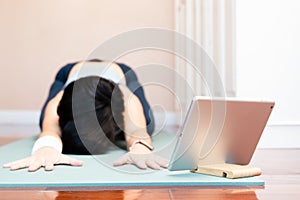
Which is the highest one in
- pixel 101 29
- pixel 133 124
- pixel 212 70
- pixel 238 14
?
pixel 101 29

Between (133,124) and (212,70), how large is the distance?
2.35 feet

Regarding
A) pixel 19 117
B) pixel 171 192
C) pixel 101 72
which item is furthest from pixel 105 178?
pixel 19 117

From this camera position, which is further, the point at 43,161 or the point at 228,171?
the point at 43,161

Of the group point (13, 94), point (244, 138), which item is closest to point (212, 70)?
point (244, 138)

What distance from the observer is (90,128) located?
4.44 ft

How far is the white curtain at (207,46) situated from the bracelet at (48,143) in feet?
2.01

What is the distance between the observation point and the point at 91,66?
6.48 ft

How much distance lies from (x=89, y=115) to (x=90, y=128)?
49 millimetres

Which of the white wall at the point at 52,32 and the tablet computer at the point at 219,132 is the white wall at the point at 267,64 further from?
the white wall at the point at 52,32

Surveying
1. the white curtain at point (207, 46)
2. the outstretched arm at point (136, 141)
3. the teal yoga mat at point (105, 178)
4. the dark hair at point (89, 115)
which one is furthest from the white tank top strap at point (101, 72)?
the teal yoga mat at point (105, 178)

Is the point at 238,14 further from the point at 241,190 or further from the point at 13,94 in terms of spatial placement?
the point at 13,94

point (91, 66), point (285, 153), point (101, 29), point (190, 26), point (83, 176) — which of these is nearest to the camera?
point (83, 176)

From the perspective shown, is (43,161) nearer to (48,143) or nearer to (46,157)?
(46,157)

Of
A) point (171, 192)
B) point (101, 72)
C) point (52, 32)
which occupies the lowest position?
point (171, 192)
